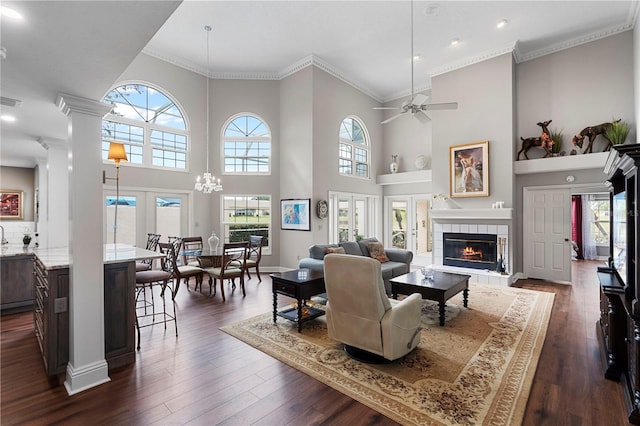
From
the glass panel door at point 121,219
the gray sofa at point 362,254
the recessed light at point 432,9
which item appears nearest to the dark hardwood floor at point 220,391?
the gray sofa at point 362,254

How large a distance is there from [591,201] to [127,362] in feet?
39.9

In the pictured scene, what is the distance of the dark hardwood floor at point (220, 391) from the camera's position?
83.0 inches

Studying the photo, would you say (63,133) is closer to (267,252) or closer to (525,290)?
(267,252)

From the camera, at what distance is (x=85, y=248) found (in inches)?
98.3

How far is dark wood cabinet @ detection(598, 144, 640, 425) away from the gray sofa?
2535 millimetres

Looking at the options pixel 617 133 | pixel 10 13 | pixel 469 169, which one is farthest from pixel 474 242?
pixel 10 13

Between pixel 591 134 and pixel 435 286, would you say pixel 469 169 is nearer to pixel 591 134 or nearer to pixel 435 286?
pixel 591 134

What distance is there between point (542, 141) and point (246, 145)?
20.9 feet

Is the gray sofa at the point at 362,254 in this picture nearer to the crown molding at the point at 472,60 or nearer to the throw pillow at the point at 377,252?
the throw pillow at the point at 377,252

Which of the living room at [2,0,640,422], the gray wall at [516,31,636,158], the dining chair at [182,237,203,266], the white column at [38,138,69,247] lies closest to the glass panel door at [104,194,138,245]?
the living room at [2,0,640,422]

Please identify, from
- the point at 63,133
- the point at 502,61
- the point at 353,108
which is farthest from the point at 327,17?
the point at 63,133

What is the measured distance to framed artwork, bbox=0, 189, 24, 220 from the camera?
800 cm

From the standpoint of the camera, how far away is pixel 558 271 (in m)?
6.17

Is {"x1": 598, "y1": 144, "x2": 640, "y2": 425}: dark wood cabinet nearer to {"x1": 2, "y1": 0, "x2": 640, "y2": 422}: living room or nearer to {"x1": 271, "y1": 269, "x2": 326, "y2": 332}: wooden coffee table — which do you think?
{"x1": 271, "y1": 269, "x2": 326, "y2": 332}: wooden coffee table
